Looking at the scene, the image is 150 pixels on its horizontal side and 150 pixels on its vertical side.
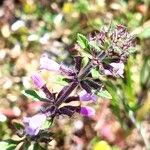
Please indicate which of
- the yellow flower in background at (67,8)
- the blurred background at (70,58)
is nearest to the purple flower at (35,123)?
the blurred background at (70,58)

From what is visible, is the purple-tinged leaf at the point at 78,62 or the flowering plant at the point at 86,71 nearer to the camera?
the flowering plant at the point at 86,71

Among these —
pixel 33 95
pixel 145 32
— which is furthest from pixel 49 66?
pixel 145 32

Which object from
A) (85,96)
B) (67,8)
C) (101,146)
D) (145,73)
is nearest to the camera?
(85,96)

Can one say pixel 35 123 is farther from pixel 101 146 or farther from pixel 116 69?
pixel 101 146

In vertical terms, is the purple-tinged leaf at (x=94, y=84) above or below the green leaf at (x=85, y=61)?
below

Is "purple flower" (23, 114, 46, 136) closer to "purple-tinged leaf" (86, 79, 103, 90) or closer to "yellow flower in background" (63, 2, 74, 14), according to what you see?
"purple-tinged leaf" (86, 79, 103, 90)

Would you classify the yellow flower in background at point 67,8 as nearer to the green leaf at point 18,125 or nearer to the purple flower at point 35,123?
the green leaf at point 18,125

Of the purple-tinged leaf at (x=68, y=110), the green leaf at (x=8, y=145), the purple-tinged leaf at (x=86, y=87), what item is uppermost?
the purple-tinged leaf at (x=86, y=87)
